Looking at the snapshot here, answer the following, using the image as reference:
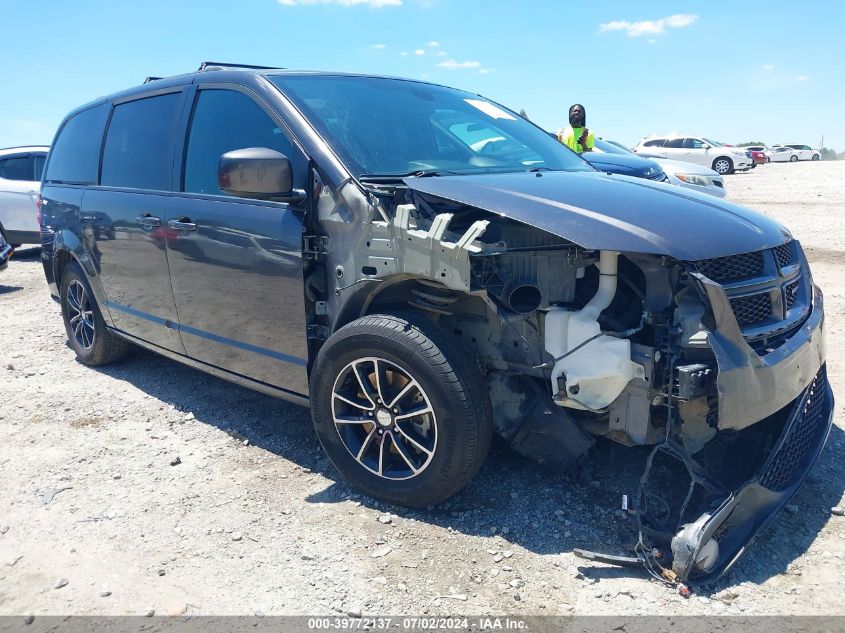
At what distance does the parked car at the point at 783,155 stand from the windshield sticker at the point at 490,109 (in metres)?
45.3

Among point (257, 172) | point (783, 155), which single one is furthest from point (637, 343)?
point (783, 155)

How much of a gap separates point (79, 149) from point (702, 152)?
1112 inches

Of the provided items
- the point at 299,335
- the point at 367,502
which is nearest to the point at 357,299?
the point at 299,335

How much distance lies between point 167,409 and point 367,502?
1.98 m

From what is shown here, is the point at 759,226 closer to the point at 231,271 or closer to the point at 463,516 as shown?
the point at 463,516

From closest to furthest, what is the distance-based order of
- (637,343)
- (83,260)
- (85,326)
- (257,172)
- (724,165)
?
(637,343), (257,172), (83,260), (85,326), (724,165)

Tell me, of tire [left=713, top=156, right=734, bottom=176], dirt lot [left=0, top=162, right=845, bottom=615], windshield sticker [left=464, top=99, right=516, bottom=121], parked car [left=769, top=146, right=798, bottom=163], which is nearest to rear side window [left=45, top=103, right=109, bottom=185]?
dirt lot [left=0, top=162, right=845, bottom=615]

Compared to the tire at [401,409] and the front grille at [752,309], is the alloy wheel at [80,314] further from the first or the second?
the front grille at [752,309]

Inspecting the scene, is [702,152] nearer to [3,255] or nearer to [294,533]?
[3,255]

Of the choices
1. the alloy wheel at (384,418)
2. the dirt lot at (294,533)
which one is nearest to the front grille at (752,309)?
the dirt lot at (294,533)

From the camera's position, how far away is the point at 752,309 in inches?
104

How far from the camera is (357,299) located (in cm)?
311

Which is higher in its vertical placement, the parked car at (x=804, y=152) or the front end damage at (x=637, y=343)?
the parked car at (x=804, y=152)

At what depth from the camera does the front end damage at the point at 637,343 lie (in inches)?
96.2
